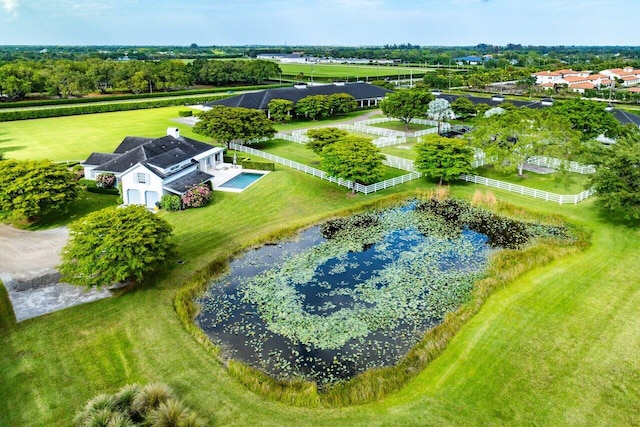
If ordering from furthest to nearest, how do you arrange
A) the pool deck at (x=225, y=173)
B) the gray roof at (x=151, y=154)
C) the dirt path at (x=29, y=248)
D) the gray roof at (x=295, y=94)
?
the gray roof at (x=295, y=94)
the pool deck at (x=225, y=173)
the gray roof at (x=151, y=154)
the dirt path at (x=29, y=248)

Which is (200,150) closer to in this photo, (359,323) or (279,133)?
(279,133)

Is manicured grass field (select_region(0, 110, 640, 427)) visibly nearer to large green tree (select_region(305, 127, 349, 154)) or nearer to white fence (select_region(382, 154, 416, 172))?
white fence (select_region(382, 154, 416, 172))

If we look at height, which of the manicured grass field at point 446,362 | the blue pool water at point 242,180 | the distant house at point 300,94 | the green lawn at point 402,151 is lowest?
the manicured grass field at point 446,362

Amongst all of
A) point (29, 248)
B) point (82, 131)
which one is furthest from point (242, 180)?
point (82, 131)

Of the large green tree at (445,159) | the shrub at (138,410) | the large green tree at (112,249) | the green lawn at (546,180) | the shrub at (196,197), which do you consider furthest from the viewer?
the large green tree at (445,159)

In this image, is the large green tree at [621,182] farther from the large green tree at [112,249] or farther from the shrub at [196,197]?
the shrub at [196,197]

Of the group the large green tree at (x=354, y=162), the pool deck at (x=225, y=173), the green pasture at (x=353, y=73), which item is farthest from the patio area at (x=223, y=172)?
the green pasture at (x=353, y=73)

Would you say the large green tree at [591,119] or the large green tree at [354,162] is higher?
the large green tree at [591,119]

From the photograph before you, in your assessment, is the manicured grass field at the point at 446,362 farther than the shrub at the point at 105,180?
No

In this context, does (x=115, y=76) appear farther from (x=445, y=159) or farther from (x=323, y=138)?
(x=445, y=159)
